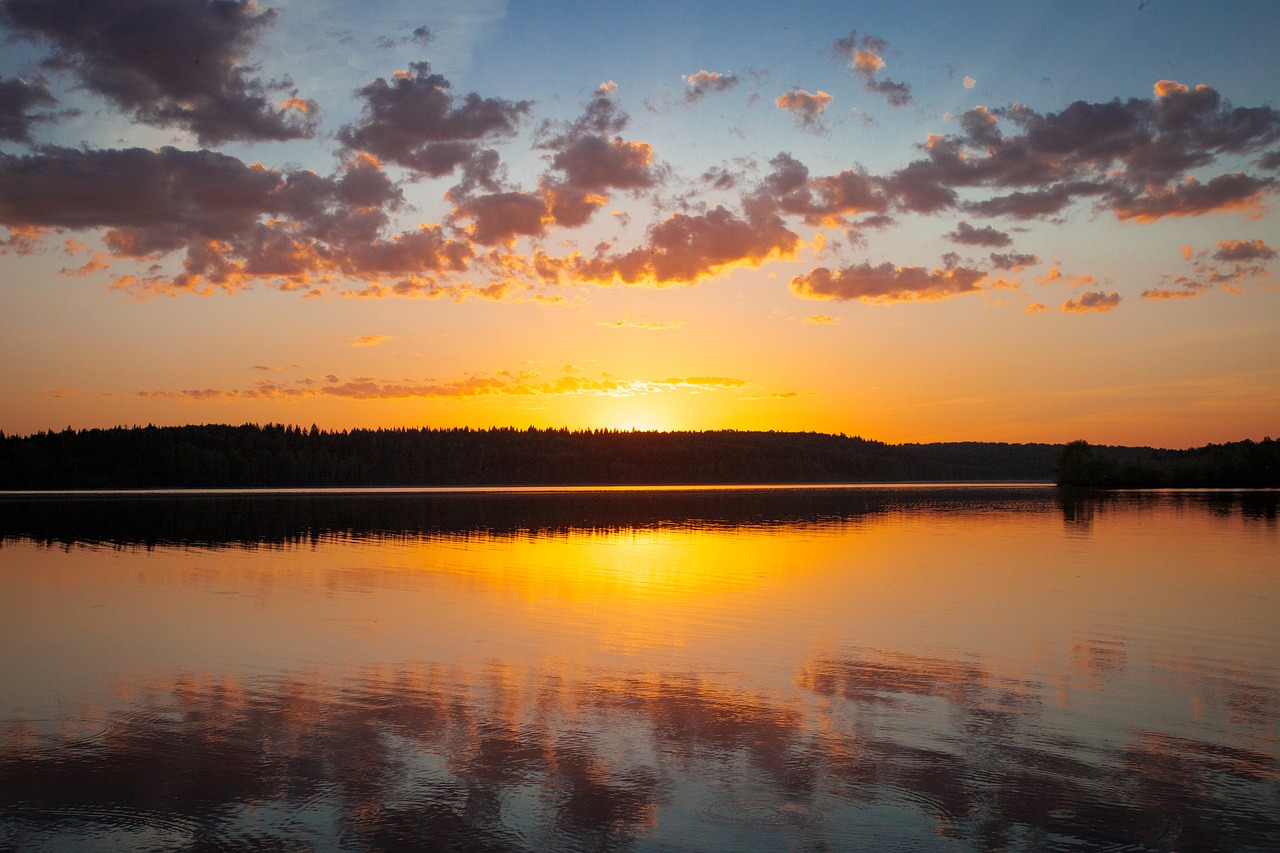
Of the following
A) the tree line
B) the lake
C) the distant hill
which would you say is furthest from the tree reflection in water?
the distant hill

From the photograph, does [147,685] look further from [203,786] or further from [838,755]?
[838,755]

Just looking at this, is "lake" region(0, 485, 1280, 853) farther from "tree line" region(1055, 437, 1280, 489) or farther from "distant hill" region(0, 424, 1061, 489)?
"distant hill" region(0, 424, 1061, 489)

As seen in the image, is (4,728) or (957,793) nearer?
Answer: (957,793)

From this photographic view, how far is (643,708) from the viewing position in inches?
502

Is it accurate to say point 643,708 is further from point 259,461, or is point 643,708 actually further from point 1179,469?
point 259,461

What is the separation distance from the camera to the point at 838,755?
34.8ft

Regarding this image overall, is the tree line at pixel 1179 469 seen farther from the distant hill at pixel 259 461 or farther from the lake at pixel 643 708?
the lake at pixel 643 708

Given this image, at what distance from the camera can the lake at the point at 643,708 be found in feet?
28.6

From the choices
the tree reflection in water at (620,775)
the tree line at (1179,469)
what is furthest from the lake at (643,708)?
the tree line at (1179,469)

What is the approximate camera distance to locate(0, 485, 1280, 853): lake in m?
8.71

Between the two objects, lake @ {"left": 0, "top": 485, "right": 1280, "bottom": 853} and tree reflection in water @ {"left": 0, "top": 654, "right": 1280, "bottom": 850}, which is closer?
tree reflection in water @ {"left": 0, "top": 654, "right": 1280, "bottom": 850}

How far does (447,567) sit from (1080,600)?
1794 centimetres

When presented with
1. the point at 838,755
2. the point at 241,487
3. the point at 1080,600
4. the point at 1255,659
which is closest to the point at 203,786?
the point at 838,755

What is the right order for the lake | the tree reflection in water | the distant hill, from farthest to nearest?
the distant hill < the lake < the tree reflection in water
